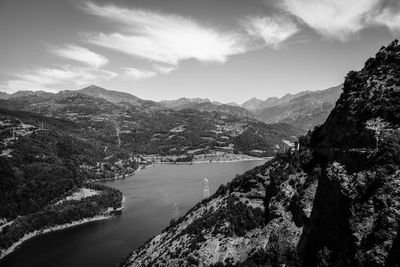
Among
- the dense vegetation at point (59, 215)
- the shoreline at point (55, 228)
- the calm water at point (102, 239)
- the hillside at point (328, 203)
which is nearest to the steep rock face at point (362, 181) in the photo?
the hillside at point (328, 203)

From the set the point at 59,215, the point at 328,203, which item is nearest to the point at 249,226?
the point at 328,203

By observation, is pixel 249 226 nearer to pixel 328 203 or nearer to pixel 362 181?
pixel 328 203

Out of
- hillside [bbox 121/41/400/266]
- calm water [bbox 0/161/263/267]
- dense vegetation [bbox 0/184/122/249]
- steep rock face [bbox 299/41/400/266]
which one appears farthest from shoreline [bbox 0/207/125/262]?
steep rock face [bbox 299/41/400/266]

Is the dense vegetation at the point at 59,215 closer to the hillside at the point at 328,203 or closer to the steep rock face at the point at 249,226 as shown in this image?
the steep rock face at the point at 249,226

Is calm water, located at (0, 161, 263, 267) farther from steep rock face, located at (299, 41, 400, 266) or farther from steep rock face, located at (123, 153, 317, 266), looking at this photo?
steep rock face, located at (299, 41, 400, 266)

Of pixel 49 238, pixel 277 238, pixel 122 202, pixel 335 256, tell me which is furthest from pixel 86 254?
pixel 335 256

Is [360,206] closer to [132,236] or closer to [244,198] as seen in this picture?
[244,198]
